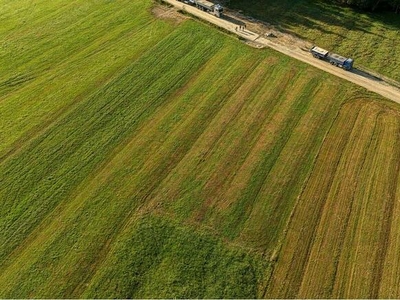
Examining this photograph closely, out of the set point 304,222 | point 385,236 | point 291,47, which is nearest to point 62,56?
point 291,47

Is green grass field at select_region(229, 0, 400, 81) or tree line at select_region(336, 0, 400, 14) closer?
green grass field at select_region(229, 0, 400, 81)

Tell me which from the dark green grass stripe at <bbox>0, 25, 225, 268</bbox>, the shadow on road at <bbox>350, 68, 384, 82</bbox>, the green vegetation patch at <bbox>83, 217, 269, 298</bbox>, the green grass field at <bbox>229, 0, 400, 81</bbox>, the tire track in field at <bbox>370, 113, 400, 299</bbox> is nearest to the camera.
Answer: the green vegetation patch at <bbox>83, 217, 269, 298</bbox>

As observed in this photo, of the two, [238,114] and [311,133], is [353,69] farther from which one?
[238,114]

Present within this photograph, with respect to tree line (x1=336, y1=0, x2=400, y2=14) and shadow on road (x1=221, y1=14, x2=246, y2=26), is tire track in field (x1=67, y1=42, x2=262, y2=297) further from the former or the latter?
tree line (x1=336, y1=0, x2=400, y2=14)

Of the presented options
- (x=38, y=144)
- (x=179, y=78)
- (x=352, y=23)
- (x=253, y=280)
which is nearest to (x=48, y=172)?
(x=38, y=144)

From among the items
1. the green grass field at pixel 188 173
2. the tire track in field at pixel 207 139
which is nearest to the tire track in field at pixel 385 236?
the green grass field at pixel 188 173

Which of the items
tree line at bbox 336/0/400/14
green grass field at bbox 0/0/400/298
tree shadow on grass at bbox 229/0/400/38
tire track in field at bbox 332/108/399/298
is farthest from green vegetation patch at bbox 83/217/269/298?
tree line at bbox 336/0/400/14
